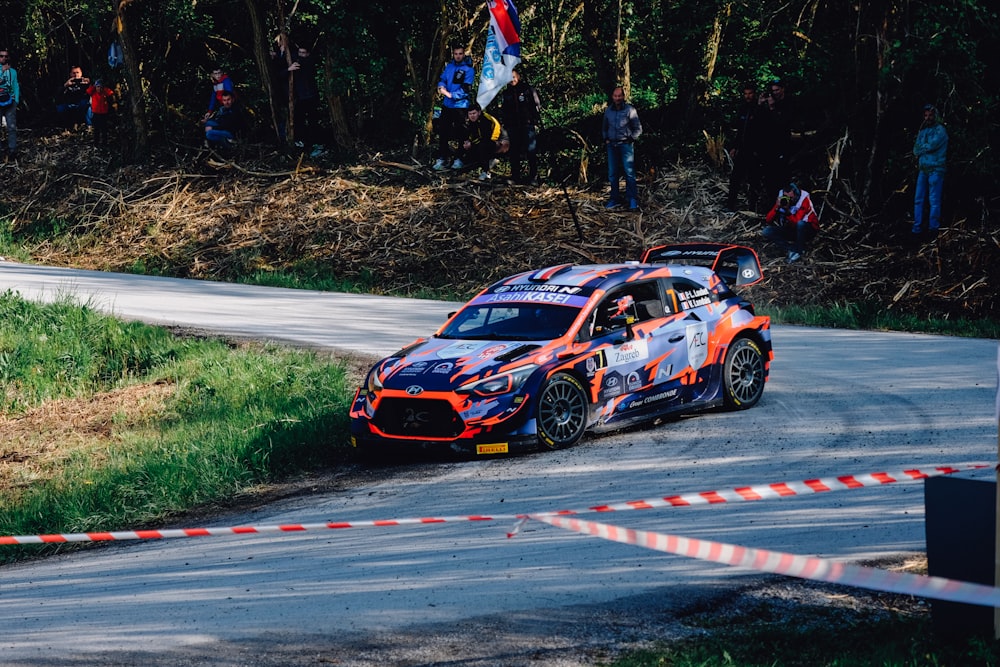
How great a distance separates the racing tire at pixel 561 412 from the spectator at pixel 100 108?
69.2 ft

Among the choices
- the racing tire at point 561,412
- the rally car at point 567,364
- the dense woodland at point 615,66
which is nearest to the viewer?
→ the rally car at point 567,364

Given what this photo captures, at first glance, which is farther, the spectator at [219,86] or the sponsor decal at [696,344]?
the spectator at [219,86]

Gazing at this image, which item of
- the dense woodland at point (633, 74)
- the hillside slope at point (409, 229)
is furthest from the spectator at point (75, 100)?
the hillside slope at point (409, 229)

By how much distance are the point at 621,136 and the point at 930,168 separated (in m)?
5.37

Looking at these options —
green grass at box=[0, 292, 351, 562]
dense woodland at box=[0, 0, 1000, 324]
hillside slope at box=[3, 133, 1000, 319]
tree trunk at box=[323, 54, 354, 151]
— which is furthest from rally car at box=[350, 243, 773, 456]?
tree trunk at box=[323, 54, 354, 151]

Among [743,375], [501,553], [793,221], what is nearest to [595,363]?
[743,375]

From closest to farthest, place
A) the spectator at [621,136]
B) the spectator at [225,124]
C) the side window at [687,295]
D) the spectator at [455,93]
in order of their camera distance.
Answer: the side window at [687,295]
the spectator at [621,136]
the spectator at [455,93]
the spectator at [225,124]

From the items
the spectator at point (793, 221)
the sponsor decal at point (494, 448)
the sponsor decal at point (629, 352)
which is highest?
the spectator at point (793, 221)

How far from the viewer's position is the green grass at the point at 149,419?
35.7ft

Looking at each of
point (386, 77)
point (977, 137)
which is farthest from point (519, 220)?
point (977, 137)

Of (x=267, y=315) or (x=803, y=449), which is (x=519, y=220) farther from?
(x=803, y=449)

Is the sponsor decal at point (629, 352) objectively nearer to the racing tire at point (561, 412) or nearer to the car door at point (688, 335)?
the car door at point (688, 335)

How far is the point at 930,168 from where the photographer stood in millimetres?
20359

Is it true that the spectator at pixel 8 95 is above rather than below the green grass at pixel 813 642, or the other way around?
above
